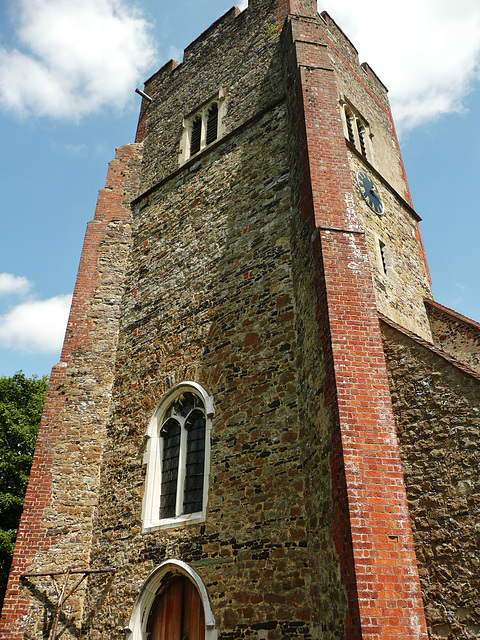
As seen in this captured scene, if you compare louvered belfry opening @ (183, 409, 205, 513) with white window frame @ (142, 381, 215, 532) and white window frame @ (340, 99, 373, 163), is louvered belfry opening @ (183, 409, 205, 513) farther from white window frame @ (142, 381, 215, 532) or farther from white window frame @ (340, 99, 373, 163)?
white window frame @ (340, 99, 373, 163)

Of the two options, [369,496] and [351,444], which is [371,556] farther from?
[351,444]

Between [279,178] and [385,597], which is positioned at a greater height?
[279,178]

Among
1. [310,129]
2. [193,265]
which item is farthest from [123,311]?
[310,129]

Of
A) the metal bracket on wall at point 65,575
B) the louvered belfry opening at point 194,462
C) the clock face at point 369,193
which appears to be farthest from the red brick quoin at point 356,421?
the metal bracket on wall at point 65,575

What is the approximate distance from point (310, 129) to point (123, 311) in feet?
20.8

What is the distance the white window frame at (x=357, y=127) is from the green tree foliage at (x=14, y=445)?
15.4 m

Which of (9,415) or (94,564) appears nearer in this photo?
(94,564)

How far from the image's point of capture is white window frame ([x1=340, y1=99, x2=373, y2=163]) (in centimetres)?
1318

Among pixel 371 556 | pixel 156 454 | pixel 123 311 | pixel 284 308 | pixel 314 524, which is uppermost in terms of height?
pixel 123 311

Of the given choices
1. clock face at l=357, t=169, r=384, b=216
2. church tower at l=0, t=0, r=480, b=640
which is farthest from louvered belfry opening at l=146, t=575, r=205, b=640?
clock face at l=357, t=169, r=384, b=216

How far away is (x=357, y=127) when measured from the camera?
1372 centimetres

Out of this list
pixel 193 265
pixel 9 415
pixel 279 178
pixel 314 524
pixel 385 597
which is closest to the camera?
pixel 385 597

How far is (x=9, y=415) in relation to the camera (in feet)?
65.8

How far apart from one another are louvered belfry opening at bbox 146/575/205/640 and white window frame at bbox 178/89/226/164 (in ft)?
31.5
